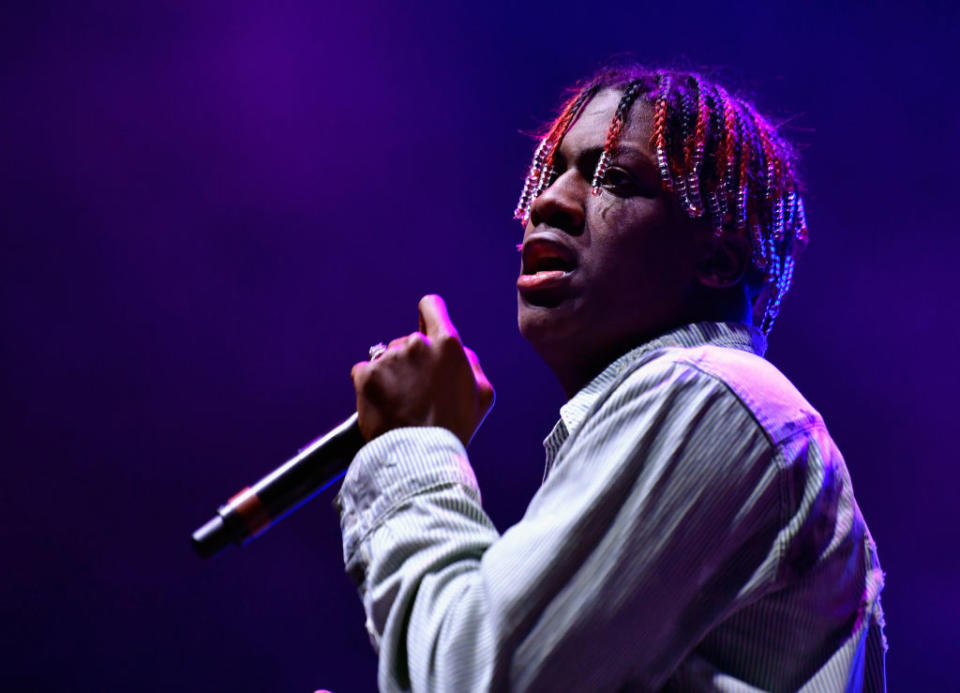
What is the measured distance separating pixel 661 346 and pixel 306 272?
5.60ft

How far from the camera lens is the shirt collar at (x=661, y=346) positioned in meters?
1.16

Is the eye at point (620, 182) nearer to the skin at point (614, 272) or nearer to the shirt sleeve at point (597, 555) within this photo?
the skin at point (614, 272)

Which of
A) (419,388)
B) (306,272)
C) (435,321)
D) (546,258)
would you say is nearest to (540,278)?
(546,258)

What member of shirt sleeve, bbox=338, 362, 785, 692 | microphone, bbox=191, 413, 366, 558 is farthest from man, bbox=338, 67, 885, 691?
microphone, bbox=191, 413, 366, 558

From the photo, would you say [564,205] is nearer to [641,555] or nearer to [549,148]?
[549,148]

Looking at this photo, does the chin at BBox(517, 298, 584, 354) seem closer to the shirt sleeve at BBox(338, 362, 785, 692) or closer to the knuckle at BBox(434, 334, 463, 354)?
the knuckle at BBox(434, 334, 463, 354)

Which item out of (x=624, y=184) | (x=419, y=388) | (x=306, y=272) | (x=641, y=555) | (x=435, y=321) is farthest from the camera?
(x=306, y=272)

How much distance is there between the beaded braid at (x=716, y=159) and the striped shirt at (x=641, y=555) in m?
0.41

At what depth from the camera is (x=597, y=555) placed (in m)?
0.80

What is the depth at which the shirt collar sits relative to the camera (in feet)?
3.81

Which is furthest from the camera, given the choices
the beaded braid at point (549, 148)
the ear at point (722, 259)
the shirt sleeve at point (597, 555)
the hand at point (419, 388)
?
the beaded braid at point (549, 148)

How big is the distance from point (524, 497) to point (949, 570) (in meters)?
1.19

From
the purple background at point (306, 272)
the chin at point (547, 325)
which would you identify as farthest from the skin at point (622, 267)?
the purple background at point (306, 272)

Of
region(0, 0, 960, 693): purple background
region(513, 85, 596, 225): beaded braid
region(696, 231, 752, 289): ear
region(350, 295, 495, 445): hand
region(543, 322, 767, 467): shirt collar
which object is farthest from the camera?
region(0, 0, 960, 693): purple background
